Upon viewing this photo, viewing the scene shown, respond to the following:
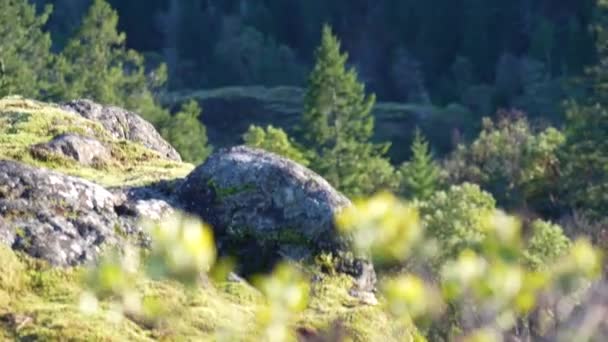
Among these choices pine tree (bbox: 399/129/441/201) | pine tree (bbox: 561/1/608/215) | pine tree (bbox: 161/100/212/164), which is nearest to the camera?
pine tree (bbox: 561/1/608/215)

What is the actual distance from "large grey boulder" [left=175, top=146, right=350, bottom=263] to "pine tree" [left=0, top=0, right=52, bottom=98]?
2965 centimetres

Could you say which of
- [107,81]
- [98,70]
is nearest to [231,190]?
[107,81]

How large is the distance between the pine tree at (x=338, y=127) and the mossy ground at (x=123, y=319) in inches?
1262

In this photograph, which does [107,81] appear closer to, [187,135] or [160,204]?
[187,135]

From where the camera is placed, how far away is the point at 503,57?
8012 centimetres

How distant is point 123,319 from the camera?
22.4 feet

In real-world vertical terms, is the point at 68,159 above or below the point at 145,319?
above

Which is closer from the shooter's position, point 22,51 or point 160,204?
point 160,204

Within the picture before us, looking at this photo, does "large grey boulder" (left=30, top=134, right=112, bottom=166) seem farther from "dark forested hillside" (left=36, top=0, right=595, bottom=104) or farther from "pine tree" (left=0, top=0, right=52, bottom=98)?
"dark forested hillside" (left=36, top=0, right=595, bottom=104)

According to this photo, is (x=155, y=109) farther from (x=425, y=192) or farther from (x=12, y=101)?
(x=12, y=101)

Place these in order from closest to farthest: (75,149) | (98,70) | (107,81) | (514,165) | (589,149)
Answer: (75,149) → (589,149) → (514,165) → (107,81) → (98,70)

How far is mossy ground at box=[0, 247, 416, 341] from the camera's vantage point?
6.96 meters

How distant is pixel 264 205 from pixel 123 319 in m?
2.55

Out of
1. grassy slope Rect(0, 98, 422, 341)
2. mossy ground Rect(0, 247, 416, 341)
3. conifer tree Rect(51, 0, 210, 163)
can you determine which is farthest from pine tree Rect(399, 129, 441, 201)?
mossy ground Rect(0, 247, 416, 341)
